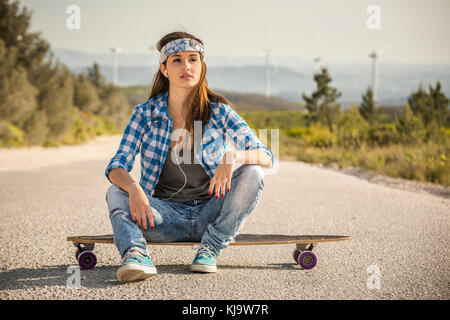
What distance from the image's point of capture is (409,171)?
959 centimetres

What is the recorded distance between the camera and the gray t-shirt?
130 inches

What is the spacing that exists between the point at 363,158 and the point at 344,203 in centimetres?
595

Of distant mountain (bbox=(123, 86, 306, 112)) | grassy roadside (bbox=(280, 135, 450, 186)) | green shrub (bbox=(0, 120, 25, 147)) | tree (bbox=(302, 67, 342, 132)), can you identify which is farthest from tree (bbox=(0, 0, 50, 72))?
distant mountain (bbox=(123, 86, 306, 112))

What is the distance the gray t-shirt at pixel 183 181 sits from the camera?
130 inches

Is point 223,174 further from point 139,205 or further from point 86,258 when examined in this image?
point 86,258

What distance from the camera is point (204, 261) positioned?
3.04 meters

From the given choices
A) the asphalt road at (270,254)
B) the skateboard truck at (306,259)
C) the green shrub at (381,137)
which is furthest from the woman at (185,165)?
the green shrub at (381,137)

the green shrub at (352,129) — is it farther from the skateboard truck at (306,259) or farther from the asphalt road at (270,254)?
the skateboard truck at (306,259)

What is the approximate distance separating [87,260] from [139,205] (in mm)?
675

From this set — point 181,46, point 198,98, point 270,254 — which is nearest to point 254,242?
point 270,254

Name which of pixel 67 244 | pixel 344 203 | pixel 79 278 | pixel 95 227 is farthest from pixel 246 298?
pixel 344 203

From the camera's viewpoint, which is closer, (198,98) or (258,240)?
(258,240)

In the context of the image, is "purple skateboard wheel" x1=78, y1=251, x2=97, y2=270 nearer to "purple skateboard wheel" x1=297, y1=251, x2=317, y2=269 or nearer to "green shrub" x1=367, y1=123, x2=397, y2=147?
"purple skateboard wheel" x1=297, y1=251, x2=317, y2=269

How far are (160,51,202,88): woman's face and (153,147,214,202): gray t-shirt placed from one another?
49cm
